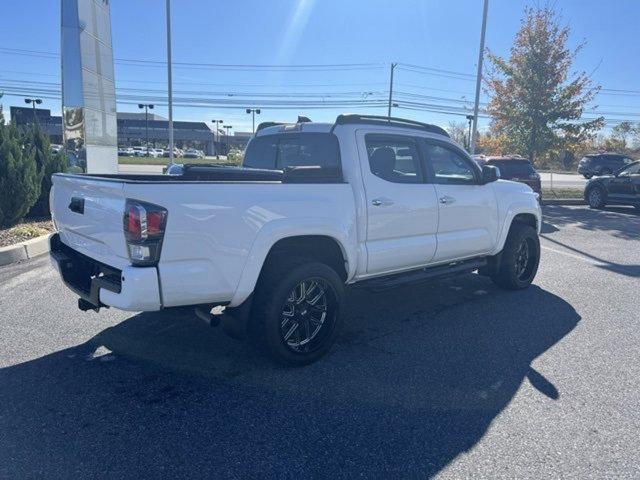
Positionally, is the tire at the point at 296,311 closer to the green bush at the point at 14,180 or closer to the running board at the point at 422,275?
the running board at the point at 422,275

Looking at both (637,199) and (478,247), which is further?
(637,199)

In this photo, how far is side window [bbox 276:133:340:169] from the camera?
14.4ft

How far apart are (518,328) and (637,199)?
42.6 feet

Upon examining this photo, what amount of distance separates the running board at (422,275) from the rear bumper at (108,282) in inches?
78.3

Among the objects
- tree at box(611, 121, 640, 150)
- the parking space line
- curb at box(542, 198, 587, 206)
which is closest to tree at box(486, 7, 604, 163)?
curb at box(542, 198, 587, 206)

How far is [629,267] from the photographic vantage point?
25.8ft

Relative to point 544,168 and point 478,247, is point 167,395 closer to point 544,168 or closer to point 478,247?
point 478,247

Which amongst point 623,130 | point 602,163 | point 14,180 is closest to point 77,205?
point 14,180

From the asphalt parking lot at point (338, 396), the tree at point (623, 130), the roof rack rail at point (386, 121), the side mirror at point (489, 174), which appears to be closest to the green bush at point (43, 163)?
the asphalt parking lot at point (338, 396)

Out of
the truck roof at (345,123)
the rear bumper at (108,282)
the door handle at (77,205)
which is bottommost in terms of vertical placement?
the rear bumper at (108,282)

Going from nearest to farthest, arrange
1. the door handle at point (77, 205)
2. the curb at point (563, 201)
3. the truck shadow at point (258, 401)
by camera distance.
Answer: the truck shadow at point (258, 401)
the door handle at point (77, 205)
the curb at point (563, 201)

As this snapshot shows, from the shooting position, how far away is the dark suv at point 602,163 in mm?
33737

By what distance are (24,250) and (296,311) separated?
17.2 ft

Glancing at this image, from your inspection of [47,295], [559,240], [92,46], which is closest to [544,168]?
[559,240]
